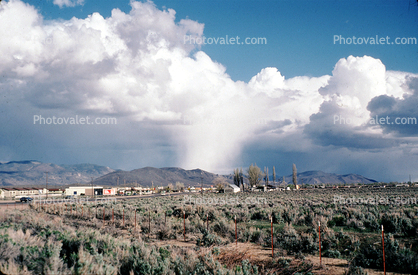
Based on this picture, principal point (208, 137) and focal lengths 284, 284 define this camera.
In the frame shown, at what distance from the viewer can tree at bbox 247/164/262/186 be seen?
128938mm

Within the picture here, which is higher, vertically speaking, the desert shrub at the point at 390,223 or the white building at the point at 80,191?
the desert shrub at the point at 390,223

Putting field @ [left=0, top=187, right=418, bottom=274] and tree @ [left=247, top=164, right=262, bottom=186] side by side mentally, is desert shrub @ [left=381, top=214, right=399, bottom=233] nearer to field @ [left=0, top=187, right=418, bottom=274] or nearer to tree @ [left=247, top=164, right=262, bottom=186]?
field @ [left=0, top=187, right=418, bottom=274]

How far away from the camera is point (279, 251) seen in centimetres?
1398

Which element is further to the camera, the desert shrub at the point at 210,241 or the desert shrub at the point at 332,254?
the desert shrub at the point at 210,241

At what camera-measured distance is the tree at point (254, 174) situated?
5076 inches

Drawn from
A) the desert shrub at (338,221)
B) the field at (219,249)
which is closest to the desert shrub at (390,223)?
the field at (219,249)

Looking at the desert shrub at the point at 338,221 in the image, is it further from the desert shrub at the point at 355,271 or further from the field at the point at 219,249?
the desert shrub at the point at 355,271

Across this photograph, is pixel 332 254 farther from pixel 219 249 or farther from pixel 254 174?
pixel 254 174

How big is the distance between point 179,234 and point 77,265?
1302 cm

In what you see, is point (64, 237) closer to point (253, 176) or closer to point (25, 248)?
point (25, 248)

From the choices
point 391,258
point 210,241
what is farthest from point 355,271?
point 210,241

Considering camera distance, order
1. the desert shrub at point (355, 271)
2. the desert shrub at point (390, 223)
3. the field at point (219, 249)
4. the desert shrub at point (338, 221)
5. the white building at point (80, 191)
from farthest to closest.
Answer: the white building at point (80, 191)
the desert shrub at point (338, 221)
the desert shrub at point (390, 223)
the desert shrub at point (355, 271)
the field at point (219, 249)

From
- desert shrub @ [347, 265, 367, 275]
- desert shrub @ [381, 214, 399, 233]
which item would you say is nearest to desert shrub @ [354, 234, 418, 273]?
desert shrub @ [347, 265, 367, 275]

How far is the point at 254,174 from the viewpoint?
129125mm
